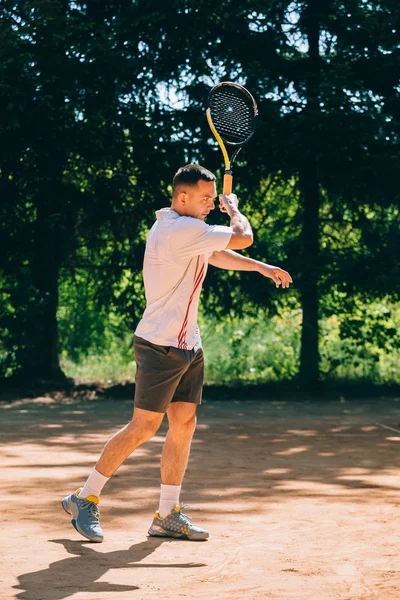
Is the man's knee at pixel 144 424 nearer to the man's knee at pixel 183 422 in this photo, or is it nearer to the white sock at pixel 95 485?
the man's knee at pixel 183 422

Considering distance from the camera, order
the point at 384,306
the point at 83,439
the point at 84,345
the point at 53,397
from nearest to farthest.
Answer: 1. the point at 83,439
2. the point at 53,397
3. the point at 384,306
4. the point at 84,345

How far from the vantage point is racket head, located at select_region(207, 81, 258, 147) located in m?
6.86

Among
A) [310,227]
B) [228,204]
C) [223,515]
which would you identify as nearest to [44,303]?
[310,227]

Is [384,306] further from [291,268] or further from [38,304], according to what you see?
[38,304]

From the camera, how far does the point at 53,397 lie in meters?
13.6

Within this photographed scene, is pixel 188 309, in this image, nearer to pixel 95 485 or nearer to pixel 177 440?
pixel 177 440

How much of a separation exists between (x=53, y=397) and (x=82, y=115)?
3.93 metres

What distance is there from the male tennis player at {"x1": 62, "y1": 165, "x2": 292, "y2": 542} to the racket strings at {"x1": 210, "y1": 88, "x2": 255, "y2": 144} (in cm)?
132

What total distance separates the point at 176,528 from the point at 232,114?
296cm

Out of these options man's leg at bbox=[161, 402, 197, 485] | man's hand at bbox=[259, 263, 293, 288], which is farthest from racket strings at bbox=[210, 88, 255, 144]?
man's leg at bbox=[161, 402, 197, 485]

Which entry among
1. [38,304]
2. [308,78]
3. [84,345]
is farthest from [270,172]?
[84,345]

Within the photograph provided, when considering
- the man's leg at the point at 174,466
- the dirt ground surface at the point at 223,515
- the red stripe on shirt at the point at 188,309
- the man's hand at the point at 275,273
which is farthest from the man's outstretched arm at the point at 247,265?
the dirt ground surface at the point at 223,515

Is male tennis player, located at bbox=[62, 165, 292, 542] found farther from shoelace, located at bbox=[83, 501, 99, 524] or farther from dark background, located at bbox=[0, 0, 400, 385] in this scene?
dark background, located at bbox=[0, 0, 400, 385]

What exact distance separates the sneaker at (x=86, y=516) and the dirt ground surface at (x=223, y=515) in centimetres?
6
